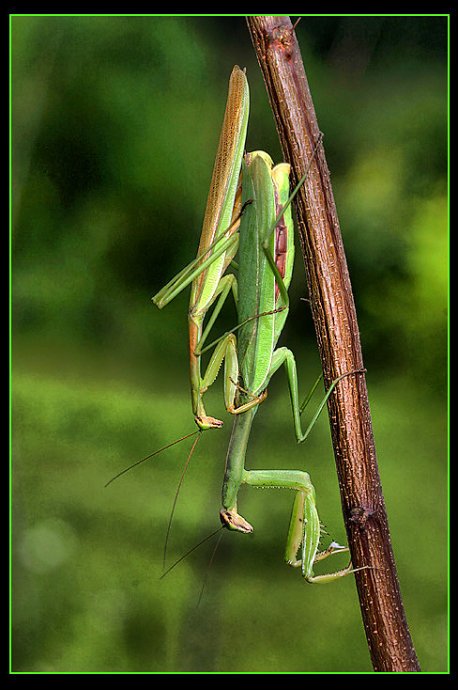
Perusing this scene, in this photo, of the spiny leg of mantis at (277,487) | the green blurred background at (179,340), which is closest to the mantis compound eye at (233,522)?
the spiny leg of mantis at (277,487)

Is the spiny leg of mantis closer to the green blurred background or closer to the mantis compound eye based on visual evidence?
the mantis compound eye

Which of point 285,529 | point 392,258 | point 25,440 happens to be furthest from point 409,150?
point 25,440

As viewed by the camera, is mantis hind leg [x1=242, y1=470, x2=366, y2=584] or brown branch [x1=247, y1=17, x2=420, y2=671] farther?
mantis hind leg [x1=242, y1=470, x2=366, y2=584]

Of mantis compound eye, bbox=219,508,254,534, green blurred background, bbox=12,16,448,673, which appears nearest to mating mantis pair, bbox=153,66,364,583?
mantis compound eye, bbox=219,508,254,534

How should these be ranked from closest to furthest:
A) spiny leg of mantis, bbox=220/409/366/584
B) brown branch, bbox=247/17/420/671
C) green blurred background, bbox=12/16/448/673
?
brown branch, bbox=247/17/420/671
spiny leg of mantis, bbox=220/409/366/584
green blurred background, bbox=12/16/448/673

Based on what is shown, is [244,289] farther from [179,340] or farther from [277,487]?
[179,340]

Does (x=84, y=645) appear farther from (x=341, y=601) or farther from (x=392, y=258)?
(x=392, y=258)

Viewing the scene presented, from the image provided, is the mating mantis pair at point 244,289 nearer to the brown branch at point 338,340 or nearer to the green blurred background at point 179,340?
the brown branch at point 338,340
